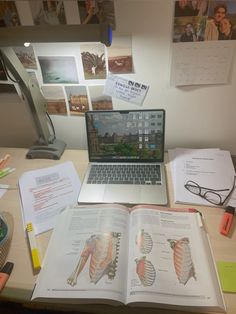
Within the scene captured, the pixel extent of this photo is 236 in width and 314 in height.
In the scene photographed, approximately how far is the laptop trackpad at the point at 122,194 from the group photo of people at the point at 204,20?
50cm

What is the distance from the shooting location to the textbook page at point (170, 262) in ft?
1.87

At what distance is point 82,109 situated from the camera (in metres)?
1.04

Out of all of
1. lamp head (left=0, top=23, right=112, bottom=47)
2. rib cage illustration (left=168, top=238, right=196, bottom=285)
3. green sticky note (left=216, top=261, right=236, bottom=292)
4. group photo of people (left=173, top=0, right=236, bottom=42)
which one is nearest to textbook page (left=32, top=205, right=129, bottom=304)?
rib cage illustration (left=168, top=238, right=196, bottom=285)

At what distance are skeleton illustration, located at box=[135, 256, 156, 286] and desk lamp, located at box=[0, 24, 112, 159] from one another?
21.7 inches

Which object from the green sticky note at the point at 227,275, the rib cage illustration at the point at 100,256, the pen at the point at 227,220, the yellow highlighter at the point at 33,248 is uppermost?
the rib cage illustration at the point at 100,256

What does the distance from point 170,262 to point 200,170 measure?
39 cm

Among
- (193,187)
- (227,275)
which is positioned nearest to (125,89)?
(193,187)

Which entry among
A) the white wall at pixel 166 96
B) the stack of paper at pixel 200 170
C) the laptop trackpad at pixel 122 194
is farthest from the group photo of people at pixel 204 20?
the laptop trackpad at pixel 122 194

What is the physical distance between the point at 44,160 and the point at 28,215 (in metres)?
0.30

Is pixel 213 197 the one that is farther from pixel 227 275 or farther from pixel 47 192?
pixel 47 192

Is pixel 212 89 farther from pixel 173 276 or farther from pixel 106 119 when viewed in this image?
pixel 173 276

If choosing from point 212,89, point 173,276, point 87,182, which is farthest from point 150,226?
point 212,89

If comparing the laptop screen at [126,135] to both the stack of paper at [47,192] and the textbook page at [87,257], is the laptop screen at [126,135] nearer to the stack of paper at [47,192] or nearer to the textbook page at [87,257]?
the stack of paper at [47,192]

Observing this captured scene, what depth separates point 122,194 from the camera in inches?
33.4
